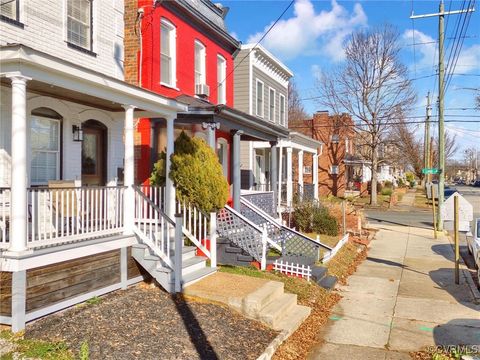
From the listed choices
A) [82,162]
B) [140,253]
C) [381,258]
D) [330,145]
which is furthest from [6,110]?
[330,145]

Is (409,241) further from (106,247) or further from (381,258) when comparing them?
(106,247)

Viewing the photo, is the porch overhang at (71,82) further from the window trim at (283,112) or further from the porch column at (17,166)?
the window trim at (283,112)

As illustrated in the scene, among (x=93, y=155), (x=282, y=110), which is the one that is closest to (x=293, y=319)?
(x=93, y=155)

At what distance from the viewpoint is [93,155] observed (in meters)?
9.95

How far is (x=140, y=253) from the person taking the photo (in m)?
7.80

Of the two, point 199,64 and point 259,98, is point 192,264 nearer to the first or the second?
point 199,64

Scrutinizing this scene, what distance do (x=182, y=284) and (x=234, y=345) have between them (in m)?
1.95

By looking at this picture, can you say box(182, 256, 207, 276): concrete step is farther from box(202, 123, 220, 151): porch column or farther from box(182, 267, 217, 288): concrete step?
box(202, 123, 220, 151): porch column

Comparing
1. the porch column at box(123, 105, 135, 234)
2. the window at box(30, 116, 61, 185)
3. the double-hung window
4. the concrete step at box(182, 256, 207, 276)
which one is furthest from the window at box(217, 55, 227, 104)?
the concrete step at box(182, 256, 207, 276)

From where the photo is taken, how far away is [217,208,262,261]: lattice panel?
10.1 meters

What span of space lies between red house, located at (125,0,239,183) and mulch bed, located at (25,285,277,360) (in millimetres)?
5004

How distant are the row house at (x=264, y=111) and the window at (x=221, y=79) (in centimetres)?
190

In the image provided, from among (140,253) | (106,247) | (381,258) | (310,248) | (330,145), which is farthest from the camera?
(330,145)

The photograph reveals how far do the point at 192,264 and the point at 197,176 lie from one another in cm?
182
